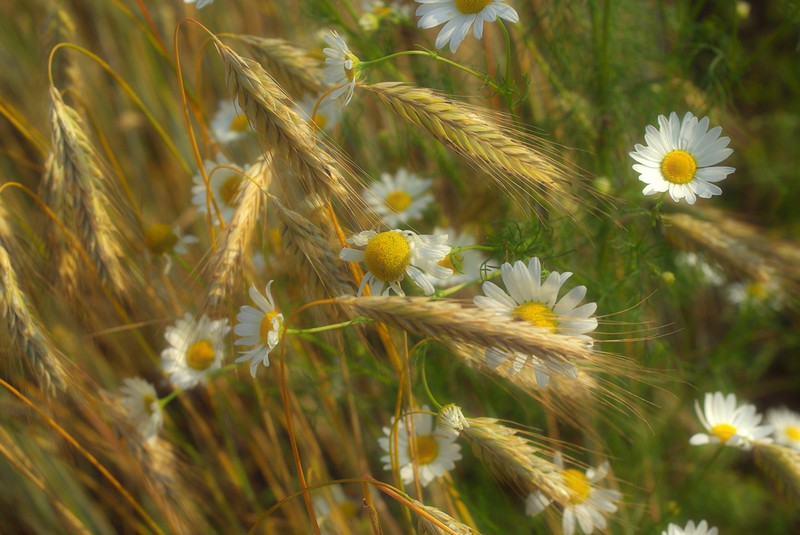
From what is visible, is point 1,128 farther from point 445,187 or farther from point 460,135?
point 460,135

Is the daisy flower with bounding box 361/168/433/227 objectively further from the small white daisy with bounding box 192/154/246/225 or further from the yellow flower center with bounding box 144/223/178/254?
the yellow flower center with bounding box 144/223/178/254

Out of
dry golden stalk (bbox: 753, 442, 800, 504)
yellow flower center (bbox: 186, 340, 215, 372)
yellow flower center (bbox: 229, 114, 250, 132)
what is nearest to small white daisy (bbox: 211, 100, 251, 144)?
yellow flower center (bbox: 229, 114, 250, 132)

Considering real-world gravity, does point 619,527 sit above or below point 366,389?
below

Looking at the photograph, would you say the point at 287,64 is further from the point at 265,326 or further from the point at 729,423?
the point at 729,423

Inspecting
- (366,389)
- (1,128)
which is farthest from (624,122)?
(1,128)

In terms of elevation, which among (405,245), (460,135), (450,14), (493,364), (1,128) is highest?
(1,128)

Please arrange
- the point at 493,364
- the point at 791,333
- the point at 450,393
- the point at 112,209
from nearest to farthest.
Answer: the point at 493,364
the point at 112,209
the point at 450,393
the point at 791,333
